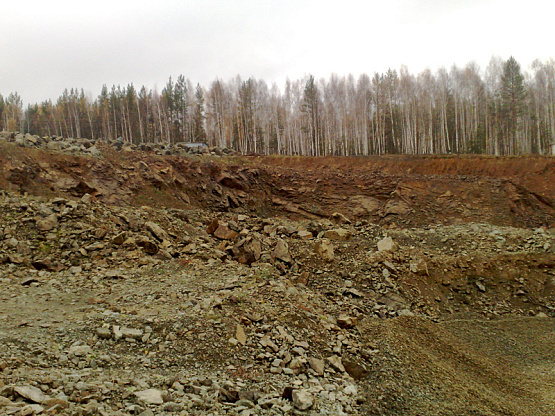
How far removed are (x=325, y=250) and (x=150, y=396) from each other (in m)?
8.26

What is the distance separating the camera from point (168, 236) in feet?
38.2

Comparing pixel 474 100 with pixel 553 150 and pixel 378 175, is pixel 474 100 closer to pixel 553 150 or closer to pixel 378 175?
pixel 553 150

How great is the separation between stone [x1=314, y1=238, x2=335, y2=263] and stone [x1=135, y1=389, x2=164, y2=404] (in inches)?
309

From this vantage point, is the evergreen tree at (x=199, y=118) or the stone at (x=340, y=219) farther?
the evergreen tree at (x=199, y=118)

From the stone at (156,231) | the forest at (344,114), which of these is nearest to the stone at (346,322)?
the stone at (156,231)

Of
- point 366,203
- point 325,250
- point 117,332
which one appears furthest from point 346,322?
point 366,203

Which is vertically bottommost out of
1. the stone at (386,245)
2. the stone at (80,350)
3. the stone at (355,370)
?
the stone at (355,370)

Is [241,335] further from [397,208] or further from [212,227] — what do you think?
[397,208]

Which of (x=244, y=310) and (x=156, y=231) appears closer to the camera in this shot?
(x=244, y=310)

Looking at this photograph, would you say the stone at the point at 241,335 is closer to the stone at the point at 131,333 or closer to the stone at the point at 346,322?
the stone at the point at 131,333

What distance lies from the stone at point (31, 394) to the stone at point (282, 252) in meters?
8.20

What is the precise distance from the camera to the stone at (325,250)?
11.3m

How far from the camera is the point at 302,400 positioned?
452 centimetres

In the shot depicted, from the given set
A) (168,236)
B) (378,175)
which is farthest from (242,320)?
(378,175)
